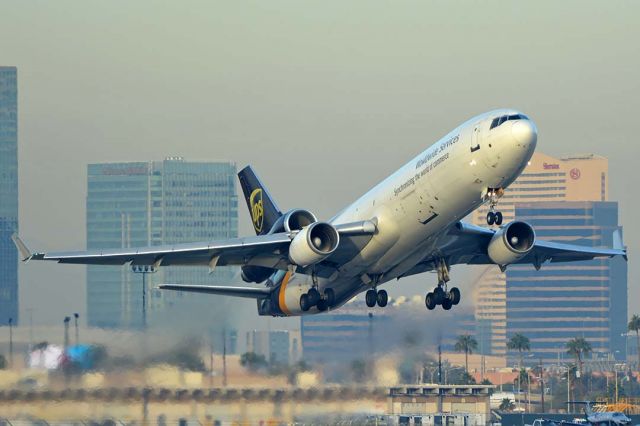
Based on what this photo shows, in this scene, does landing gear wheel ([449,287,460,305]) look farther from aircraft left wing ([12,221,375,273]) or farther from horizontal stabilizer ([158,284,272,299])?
horizontal stabilizer ([158,284,272,299])

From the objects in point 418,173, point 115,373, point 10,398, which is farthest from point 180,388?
point 418,173

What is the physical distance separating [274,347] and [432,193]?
13.3m

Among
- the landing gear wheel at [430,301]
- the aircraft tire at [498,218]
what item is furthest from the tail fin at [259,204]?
the aircraft tire at [498,218]

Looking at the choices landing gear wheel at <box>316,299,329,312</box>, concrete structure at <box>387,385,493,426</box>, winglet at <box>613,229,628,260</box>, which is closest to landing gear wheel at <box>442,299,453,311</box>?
landing gear wheel at <box>316,299,329,312</box>

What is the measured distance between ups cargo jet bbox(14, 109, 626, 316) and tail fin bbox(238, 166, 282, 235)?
322 cm

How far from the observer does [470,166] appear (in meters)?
39.0

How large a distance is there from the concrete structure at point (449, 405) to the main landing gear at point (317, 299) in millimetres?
8494

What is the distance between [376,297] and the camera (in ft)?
149

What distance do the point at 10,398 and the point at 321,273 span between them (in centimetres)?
1059

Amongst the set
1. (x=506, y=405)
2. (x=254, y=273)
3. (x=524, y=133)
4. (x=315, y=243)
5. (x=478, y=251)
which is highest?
(x=524, y=133)

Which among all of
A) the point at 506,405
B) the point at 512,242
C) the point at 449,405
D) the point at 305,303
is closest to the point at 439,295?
the point at 512,242

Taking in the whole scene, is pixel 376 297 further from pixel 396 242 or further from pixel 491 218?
pixel 491 218

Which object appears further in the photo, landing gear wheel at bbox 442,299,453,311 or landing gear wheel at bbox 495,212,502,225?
landing gear wheel at bbox 442,299,453,311

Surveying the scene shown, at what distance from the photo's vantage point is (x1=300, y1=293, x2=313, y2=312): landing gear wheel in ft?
149
